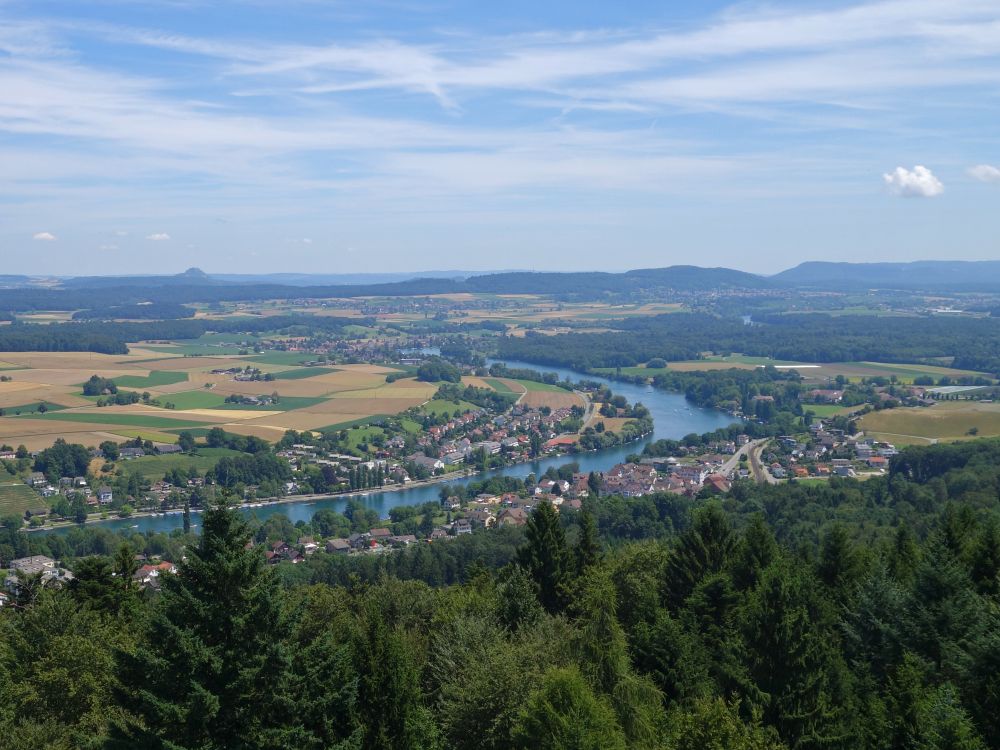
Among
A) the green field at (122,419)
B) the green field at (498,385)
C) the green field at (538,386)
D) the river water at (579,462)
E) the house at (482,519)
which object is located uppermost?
the green field at (122,419)

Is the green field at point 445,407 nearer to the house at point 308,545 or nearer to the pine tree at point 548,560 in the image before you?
the house at point 308,545

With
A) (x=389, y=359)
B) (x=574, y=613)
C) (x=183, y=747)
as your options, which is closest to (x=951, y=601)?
(x=574, y=613)

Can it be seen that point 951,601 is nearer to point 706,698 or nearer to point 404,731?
point 706,698

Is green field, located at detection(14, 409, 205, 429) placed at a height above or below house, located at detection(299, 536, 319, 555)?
above

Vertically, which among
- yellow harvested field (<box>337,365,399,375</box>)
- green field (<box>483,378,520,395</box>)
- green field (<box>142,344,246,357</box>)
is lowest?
green field (<box>483,378,520,395</box>)

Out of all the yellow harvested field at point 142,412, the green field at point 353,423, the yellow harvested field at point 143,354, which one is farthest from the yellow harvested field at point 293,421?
the yellow harvested field at point 143,354

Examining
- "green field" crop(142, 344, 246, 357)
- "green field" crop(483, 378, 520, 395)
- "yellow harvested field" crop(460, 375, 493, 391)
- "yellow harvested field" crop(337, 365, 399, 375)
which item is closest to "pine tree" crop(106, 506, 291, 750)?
"green field" crop(483, 378, 520, 395)

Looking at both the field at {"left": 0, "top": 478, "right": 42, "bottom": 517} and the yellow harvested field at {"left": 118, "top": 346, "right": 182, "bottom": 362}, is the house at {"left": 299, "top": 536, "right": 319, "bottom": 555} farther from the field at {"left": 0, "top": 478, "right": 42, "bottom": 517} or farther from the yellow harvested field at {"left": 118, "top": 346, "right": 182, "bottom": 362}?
the yellow harvested field at {"left": 118, "top": 346, "right": 182, "bottom": 362}
